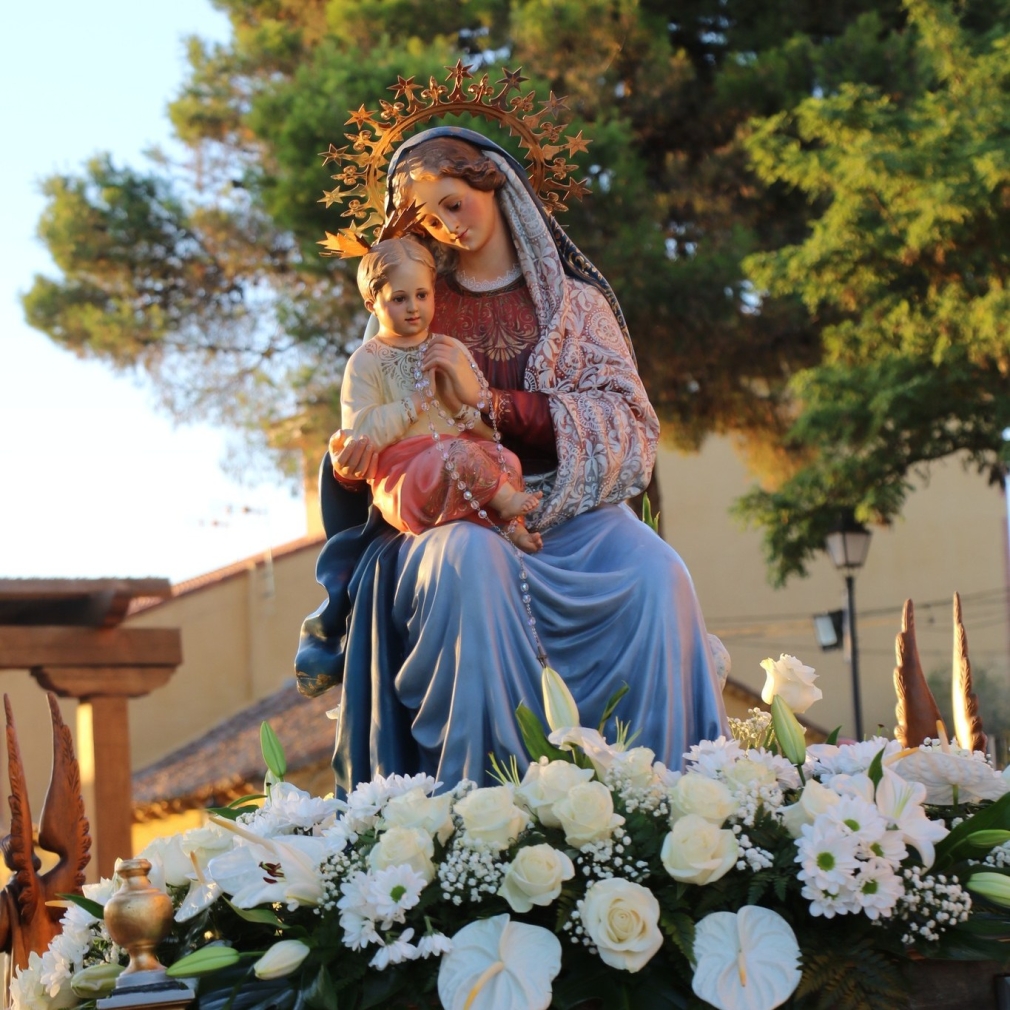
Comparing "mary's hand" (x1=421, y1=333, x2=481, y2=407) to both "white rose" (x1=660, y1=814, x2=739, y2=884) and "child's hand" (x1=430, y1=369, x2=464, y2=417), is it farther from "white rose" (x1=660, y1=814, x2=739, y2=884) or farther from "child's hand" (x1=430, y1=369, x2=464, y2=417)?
"white rose" (x1=660, y1=814, x2=739, y2=884)

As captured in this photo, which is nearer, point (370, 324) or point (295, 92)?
point (370, 324)

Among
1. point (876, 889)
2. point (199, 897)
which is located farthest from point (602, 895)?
point (199, 897)

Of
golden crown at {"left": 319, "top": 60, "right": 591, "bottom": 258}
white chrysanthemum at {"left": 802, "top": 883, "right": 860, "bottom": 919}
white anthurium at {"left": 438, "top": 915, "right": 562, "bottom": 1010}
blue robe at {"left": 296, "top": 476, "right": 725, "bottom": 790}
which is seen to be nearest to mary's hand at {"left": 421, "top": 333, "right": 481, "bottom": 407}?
blue robe at {"left": 296, "top": 476, "right": 725, "bottom": 790}

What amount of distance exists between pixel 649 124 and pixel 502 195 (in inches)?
569

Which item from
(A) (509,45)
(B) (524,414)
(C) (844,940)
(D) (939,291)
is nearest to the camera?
(C) (844,940)

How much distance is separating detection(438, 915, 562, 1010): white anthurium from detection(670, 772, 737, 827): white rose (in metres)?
0.34

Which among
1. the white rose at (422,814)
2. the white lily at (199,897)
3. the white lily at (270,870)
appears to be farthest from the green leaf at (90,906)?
the white rose at (422,814)

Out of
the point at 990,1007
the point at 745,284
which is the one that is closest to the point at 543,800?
the point at 990,1007

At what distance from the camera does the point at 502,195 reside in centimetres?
508

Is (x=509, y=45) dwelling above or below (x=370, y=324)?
above

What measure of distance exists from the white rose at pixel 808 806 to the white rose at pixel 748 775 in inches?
2.8

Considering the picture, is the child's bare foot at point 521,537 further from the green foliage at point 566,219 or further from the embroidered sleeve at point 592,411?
the green foliage at point 566,219

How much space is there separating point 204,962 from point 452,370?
177 cm

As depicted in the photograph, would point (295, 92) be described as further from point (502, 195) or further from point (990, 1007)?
point (990, 1007)
